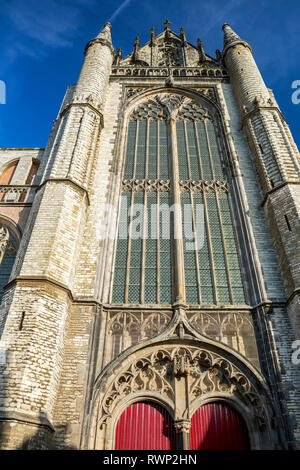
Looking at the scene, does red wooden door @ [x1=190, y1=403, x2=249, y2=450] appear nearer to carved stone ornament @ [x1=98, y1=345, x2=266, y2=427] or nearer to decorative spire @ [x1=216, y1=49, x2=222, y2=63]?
carved stone ornament @ [x1=98, y1=345, x2=266, y2=427]

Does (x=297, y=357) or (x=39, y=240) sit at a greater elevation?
(x=39, y=240)

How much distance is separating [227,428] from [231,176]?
302 inches

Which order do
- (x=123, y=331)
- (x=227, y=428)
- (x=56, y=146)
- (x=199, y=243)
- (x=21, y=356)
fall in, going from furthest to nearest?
(x=56, y=146)
(x=199, y=243)
(x=123, y=331)
(x=227, y=428)
(x=21, y=356)

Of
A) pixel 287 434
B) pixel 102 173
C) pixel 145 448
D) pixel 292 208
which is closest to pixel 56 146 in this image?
pixel 102 173

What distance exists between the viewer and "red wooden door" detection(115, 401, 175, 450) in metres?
7.27

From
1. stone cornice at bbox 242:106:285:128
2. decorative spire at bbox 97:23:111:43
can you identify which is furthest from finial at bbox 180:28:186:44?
stone cornice at bbox 242:106:285:128

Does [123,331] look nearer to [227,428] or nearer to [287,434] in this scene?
[227,428]

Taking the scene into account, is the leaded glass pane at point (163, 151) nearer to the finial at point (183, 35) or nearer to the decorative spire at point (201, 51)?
the decorative spire at point (201, 51)

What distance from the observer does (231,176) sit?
12.1 metres

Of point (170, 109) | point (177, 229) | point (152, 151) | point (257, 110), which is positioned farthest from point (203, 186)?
point (170, 109)

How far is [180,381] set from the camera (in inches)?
311

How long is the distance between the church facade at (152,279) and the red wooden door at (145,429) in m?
0.03

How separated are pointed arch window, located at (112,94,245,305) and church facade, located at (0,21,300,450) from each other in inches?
1.8

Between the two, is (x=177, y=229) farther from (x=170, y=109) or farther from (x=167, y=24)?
(x=167, y=24)
